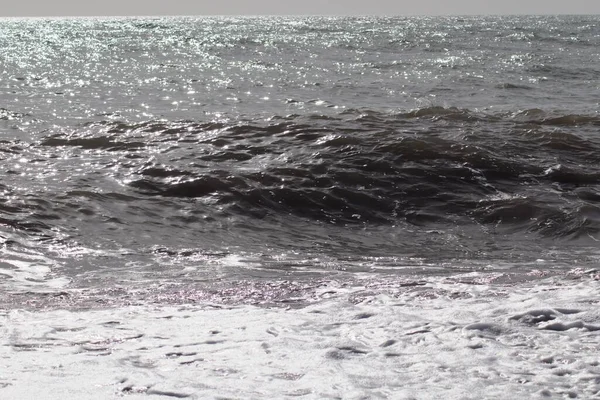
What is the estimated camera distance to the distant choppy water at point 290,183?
7.46 m

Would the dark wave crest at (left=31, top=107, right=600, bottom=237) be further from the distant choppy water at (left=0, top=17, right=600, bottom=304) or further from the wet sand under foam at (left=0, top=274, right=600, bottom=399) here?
the wet sand under foam at (left=0, top=274, right=600, bottom=399)

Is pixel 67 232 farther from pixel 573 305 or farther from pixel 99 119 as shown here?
pixel 99 119

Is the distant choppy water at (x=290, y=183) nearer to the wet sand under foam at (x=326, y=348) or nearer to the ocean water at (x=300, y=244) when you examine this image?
the ocean water at (x=300, y=244)

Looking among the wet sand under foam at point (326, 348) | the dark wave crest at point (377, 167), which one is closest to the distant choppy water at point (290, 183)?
the dark wave crest at point (377, 167)

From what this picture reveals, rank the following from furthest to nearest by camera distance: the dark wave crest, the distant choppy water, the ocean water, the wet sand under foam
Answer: the dark wave crest → the distant choppy water → the ocean water → the wet sand under foam

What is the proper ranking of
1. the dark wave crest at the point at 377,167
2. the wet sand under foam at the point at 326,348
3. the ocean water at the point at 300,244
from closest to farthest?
the wet sand under foam at the point at 326,348
the ocean water at the point at 300,244
the dark wave crest at the point at 377,167

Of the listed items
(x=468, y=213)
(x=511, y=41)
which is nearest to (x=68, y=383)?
(x=468, y=213)

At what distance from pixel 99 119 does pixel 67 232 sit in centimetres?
770

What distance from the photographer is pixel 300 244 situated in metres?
8.23

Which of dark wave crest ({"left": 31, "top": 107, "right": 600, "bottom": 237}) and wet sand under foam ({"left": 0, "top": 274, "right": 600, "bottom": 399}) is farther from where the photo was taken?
dark wave crest ({"left": 31, "top": 107, "right": 600, "bottom": 237})

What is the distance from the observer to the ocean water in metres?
4.23

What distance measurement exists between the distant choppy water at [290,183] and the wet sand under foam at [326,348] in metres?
1.20

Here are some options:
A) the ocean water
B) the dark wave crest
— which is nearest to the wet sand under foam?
the ocean water

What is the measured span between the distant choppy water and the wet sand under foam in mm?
1198
